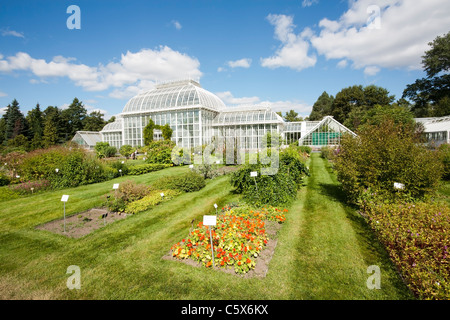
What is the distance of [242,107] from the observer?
90.1 ft

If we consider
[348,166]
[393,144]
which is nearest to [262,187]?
[348,166]

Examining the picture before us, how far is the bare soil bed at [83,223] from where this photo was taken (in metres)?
5.72

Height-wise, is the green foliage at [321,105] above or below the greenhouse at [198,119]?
above

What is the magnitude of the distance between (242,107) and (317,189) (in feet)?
64.8

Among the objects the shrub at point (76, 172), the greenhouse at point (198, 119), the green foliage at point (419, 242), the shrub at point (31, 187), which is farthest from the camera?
the greenhouse at point (198, 119)

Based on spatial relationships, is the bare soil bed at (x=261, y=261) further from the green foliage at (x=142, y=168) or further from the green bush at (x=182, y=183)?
the green foliage at (x=142, y=168)

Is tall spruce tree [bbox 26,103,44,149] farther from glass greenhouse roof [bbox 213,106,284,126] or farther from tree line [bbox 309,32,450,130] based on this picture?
tree line [bbox 309,32,450,130]

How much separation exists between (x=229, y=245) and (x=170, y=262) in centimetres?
119

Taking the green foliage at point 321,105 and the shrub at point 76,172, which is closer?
the shrub at point 76,172

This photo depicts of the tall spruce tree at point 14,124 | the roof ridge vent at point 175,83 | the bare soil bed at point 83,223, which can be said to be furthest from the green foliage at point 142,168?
the tall spruce tree at point 14,124

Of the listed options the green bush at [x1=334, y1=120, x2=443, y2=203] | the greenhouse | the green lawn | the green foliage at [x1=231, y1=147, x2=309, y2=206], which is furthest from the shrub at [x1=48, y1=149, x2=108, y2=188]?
the greenhouse

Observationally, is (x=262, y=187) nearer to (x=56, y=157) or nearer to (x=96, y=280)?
(x=96, y=280)

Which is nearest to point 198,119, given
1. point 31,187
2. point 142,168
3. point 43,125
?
point 142,168

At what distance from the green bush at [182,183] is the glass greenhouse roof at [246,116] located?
16977 mm
